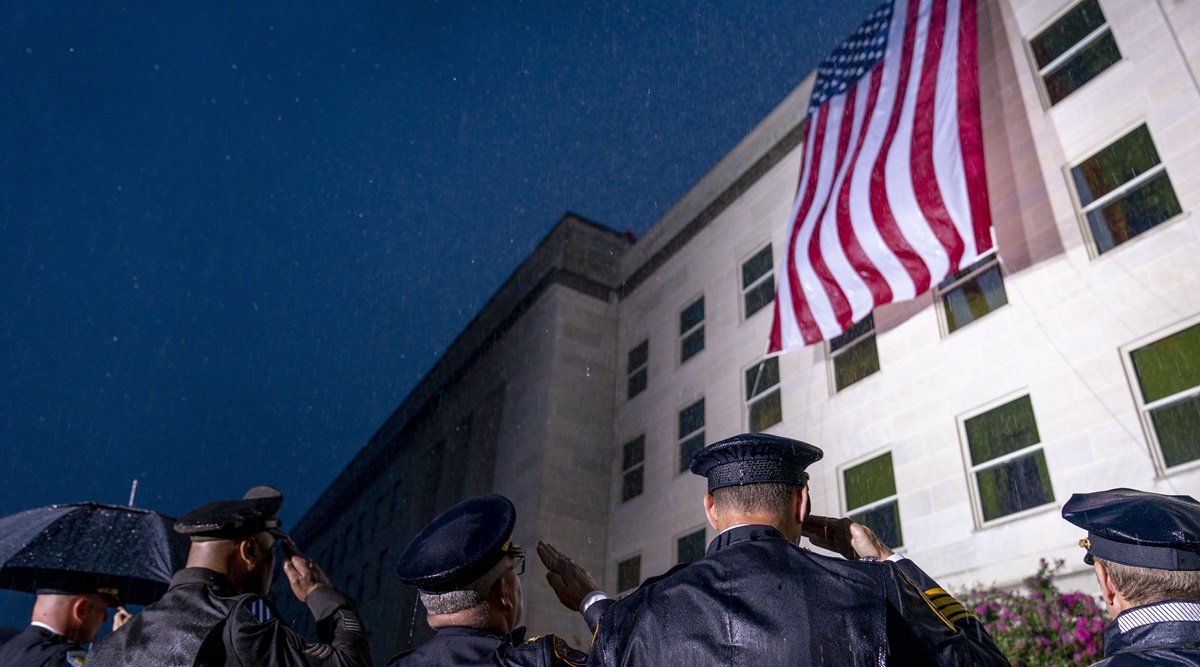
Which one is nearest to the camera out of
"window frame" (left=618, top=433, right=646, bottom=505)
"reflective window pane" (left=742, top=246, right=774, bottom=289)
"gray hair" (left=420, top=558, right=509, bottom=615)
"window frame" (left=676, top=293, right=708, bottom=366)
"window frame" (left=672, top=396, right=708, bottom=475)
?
"gray hair" (left=420, top=558, right=509, bottom=615)

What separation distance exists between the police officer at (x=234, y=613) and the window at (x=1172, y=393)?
30.5 feet

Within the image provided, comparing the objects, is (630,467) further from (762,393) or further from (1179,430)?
(1179,430)

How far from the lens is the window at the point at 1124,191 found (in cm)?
1019

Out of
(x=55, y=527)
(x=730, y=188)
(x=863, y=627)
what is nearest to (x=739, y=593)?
(x=863, y=627)

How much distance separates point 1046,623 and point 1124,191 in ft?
18.2

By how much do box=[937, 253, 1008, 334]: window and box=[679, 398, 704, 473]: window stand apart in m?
6.45

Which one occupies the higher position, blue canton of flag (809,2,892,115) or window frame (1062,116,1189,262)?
blue canton of flag (809,2,892,115)

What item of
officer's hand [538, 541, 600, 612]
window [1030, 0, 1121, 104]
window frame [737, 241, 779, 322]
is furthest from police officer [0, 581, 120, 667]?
window frame [737, 241, 779, 322]

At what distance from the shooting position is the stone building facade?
32.1 ft

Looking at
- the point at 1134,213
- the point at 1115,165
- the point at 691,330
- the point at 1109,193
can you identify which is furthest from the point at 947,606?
the point at 691,330

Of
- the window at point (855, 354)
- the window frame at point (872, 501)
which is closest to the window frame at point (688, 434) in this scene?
the window at point (855, 354)

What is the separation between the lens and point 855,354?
1430 cm

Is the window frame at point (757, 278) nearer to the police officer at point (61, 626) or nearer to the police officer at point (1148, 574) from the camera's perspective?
the police officer at point (61, 626)

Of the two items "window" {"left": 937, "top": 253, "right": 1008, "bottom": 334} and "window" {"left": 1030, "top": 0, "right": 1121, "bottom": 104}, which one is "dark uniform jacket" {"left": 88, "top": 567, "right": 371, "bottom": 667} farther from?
"window" {"left": 1030, "top": 0, "right": 1121, "bottom": 104}
